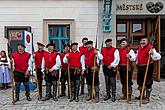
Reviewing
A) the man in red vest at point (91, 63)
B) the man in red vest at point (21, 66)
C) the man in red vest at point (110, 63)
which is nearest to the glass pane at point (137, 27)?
the man in red vest at point (110, 63)

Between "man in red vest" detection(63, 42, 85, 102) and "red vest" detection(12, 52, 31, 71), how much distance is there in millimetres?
1112

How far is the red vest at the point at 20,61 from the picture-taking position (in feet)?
29.0

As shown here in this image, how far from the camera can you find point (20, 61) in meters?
8.86

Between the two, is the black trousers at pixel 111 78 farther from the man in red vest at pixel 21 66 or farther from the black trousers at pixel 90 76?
the man in red vest at pixel 21 66

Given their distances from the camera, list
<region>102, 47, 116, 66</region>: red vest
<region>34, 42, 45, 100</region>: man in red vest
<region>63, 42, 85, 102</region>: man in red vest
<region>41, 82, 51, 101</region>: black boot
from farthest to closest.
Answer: <region>34, 42, 45, 100</region>: man in red vest
<region>41, 82, 51, 101</region>: black boot
<region>63, 42, 85, 102</region>: man in red vest
<region>102, 47, 116, 66</region>: red vest

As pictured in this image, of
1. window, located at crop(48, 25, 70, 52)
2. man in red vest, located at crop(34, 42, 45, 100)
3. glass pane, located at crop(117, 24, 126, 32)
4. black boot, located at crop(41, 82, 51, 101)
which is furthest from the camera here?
glass pane, located at crop(117, 24, 126, 32)

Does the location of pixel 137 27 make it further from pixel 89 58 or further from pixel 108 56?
pixel 89 58

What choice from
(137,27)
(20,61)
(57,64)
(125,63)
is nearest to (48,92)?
(57,64)

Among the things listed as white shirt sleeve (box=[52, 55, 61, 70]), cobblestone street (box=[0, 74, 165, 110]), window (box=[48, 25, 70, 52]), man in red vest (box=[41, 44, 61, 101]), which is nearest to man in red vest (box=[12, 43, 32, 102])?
man in red vest (box=[41, 44, 61, 101])

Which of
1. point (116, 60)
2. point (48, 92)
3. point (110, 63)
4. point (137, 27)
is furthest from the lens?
point (137, 27)

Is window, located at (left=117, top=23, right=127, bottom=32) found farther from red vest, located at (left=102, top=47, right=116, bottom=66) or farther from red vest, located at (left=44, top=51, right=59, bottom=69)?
red vest, located at (left=44, top=51, right=59, bottom=69)

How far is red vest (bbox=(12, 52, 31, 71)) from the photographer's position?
8.85m

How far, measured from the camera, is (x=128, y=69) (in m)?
8.60

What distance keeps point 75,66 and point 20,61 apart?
1495 mm
